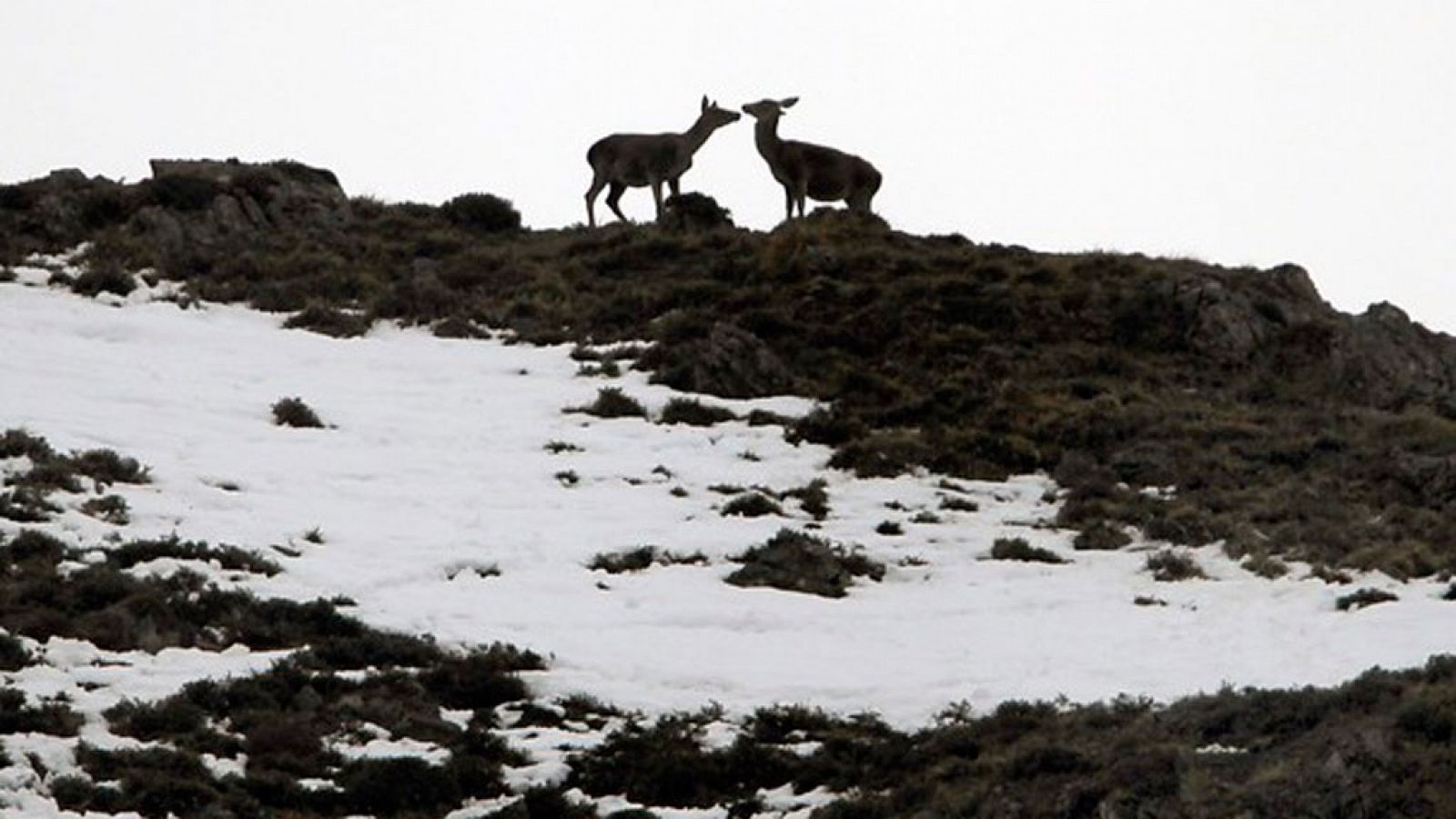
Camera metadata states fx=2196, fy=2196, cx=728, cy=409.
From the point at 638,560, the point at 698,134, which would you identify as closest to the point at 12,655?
the point at 638,560

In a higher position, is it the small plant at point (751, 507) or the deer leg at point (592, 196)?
the deer leg at point (592, 196)

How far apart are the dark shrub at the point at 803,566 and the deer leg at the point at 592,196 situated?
1627 cm

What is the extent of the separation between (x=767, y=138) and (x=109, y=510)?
16.9 meters

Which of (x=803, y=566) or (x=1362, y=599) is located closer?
(x=1362, y=599)

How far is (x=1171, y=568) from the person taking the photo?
2023 centimetres

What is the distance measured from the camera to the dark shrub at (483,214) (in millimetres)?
37062

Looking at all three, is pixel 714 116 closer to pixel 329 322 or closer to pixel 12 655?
pixel 329 322

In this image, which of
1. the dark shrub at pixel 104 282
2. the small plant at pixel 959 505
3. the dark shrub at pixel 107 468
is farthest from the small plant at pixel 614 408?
the dark shrub at pixel 104 282

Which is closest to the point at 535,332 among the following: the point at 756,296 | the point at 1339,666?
the point at 756,296

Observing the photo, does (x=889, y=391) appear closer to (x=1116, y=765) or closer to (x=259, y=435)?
(x=259, y=435)

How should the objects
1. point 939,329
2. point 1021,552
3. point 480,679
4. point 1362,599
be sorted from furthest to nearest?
point 939,329
point 1021,552
point 1362,599
point 480,679

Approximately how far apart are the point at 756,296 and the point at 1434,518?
1122 cm

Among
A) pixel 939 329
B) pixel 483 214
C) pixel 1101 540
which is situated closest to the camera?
pixel 1101 540

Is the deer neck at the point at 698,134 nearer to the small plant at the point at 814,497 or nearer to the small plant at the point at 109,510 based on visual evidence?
the small plant at the point at 814,497
